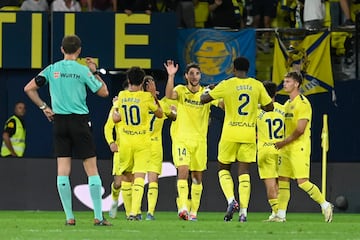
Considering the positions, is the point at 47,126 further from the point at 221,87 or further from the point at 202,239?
the point at 202,239

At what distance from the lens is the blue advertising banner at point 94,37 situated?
88.6 feet

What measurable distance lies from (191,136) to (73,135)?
451cm

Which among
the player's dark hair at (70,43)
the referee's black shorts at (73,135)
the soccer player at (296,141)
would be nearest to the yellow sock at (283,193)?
the soccer player at (296,141)

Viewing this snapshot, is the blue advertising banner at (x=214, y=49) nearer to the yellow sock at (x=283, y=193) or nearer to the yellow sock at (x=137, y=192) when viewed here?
the yellow sock at (x=283, y=193)

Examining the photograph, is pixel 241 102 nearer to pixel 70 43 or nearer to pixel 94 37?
pixel 70 43

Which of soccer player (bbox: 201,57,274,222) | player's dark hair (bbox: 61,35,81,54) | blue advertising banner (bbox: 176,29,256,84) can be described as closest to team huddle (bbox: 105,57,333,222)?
soccer player (bbox: 201,57,274,222)

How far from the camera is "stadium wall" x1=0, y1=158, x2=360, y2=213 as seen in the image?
26.7 m

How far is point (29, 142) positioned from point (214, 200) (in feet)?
13.3

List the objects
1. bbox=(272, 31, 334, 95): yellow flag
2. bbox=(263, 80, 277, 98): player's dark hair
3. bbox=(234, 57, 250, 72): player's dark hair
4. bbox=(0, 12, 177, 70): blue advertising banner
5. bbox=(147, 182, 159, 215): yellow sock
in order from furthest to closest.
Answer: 1. bbox=(272, 31, 334, 95): yellow flag
2. bbox=(0, 12, 177, 70): blue advertising banner
3. bbox=(263, 80, 277, 98): player's dark hair
4. bbox=(147, 182, 159, 215): yellow sock
5. bbox=(234, 57, 250, 72): player's dark hair

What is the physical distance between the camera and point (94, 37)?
27172mm

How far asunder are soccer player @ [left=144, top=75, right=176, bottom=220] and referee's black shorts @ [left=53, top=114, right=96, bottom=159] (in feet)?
13.0

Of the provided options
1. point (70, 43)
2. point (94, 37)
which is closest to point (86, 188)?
point (94, 37)

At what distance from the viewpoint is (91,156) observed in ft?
55.7

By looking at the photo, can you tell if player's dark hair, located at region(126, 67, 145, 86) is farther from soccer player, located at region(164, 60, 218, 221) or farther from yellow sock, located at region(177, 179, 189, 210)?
yellow sock, located at region(177, 179, 189, 210)
